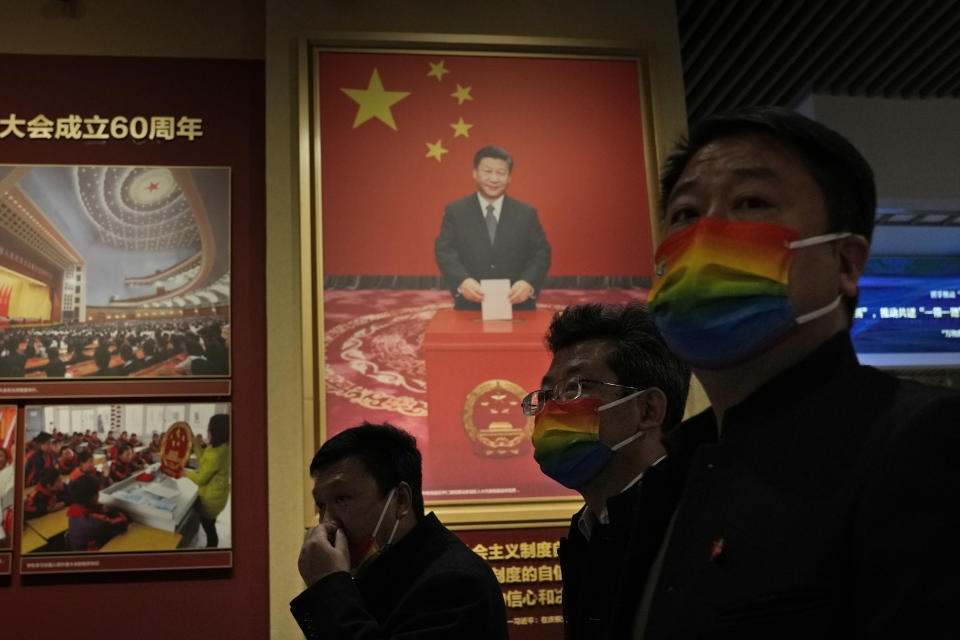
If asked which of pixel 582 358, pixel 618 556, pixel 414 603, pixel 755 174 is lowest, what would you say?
pixel 414 603

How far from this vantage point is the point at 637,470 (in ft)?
7.26

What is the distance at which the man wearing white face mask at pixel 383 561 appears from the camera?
215cm

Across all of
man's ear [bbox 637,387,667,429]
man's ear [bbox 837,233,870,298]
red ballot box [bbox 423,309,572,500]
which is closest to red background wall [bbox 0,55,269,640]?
red ballot box [bbox 423,309,572,500]

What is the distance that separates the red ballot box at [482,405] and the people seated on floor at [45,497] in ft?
4.69

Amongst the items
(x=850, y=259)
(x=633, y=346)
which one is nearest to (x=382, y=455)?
(x=633, y=346)

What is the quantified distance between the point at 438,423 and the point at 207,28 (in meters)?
2.11

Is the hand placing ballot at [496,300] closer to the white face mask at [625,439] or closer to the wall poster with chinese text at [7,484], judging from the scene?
the white face mask at [625,439]

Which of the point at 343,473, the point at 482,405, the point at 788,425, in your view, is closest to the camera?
the point at 788,425

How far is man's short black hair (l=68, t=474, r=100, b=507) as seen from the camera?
354 centimetres

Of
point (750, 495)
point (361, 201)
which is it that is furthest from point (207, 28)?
point (750, 495)

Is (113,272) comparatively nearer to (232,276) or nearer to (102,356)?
(102,356)

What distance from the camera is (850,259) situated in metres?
1.19

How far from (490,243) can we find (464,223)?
0.47 feet

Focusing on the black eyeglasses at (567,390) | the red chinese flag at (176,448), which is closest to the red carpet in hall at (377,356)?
the red chinese flag at (176,448)
